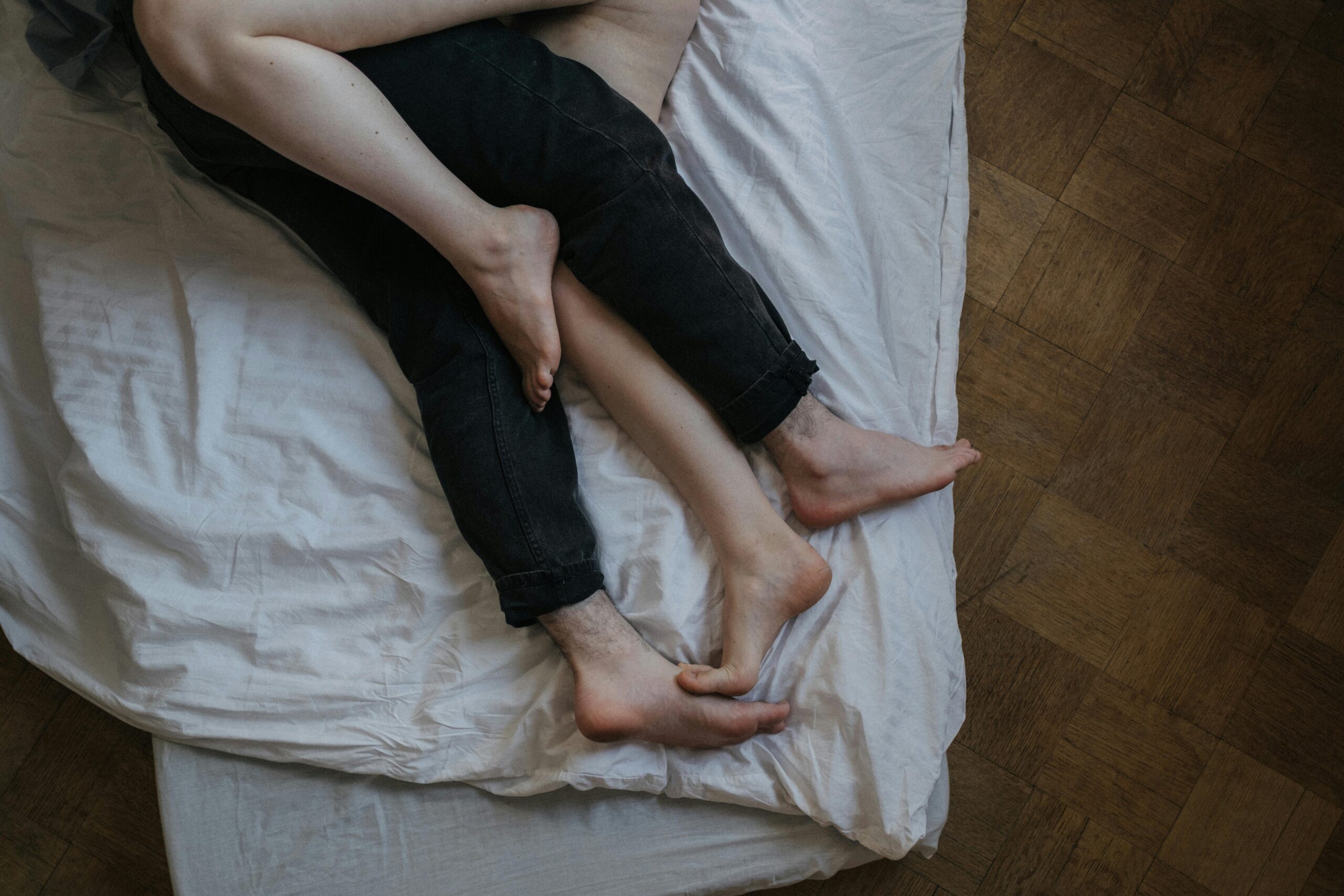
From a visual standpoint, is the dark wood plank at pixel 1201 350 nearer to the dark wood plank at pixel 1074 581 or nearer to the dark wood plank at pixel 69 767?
the dark wood plank at pixel 1074 581

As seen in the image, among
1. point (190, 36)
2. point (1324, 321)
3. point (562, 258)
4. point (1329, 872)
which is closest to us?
point (190, 36)

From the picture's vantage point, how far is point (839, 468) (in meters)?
0.80

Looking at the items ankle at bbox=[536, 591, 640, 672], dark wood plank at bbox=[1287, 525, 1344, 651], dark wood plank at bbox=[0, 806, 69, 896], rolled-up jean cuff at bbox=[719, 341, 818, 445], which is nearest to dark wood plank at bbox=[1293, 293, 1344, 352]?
dark wood plank at bbox=[1287, 525, 1344, 651]

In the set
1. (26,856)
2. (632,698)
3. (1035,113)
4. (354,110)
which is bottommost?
(26,856)

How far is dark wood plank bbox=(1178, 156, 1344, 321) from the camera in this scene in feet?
3.41

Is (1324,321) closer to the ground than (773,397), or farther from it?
farther from it

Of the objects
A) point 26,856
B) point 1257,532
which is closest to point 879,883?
point 1257,532

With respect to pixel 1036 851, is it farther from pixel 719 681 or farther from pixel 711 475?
pixel 711 475

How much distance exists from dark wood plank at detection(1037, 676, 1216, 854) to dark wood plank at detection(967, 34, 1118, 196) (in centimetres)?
62

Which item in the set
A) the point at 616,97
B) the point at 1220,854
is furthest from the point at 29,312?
the point at 1220,854

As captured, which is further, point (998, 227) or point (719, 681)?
point (998, 227)

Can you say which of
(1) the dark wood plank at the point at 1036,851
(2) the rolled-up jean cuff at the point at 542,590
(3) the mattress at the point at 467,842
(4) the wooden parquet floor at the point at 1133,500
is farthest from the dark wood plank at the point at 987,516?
(2) the rolled-up jean cuff at the point at 542,590

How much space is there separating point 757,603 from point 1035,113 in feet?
2.42

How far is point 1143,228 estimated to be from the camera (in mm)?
1051
